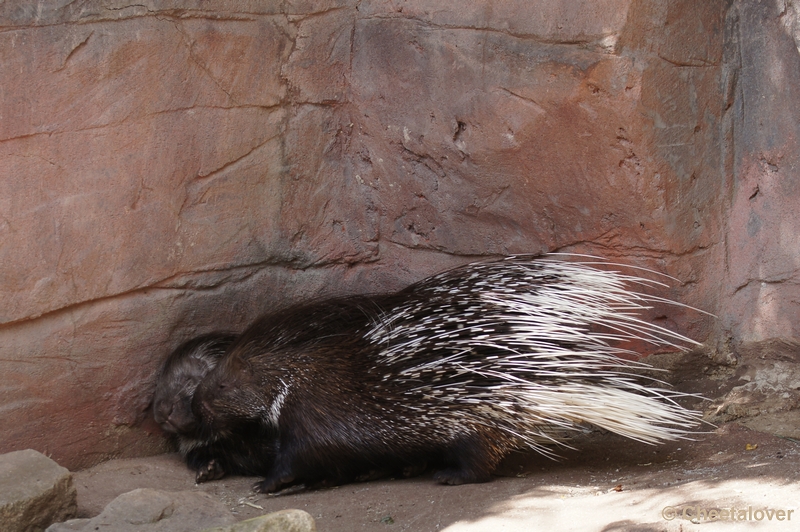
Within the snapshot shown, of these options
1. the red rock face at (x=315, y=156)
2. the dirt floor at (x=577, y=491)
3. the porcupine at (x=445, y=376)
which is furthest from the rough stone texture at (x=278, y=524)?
the red rock face at (x=315, y=156)

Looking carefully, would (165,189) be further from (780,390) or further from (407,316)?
(780,390)

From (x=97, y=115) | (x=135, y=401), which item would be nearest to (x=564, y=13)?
(x=97, y=115)

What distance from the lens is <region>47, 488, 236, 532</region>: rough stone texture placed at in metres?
2.64

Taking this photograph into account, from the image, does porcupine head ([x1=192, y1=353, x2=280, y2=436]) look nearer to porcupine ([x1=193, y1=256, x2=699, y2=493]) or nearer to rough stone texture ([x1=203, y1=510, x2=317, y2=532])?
porcupine ([x1=193, y1=256, x2=699, y2=493])

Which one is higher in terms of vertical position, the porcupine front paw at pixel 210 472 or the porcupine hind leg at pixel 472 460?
the porcupine hind leg at pixel 472 460

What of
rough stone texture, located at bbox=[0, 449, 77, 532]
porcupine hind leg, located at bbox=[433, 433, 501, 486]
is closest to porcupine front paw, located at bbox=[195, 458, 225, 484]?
rough stone texture, located at bbox=[0, 449, 77, 532]

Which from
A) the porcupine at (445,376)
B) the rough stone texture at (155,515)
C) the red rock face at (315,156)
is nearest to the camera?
the rough stone texture at (155,515)

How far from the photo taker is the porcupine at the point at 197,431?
12.0 feet

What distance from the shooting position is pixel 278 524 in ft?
7.93

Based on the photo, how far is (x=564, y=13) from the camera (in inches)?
128

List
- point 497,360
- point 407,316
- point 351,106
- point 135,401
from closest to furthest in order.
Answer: point 497,360 → point 407,316 → point 135,401 → point 351,106

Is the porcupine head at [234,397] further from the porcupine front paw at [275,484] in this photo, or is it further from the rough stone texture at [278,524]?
the rough stone texture at [278,524]

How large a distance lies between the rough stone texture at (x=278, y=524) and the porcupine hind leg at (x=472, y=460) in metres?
0.90

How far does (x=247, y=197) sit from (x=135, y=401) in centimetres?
101
